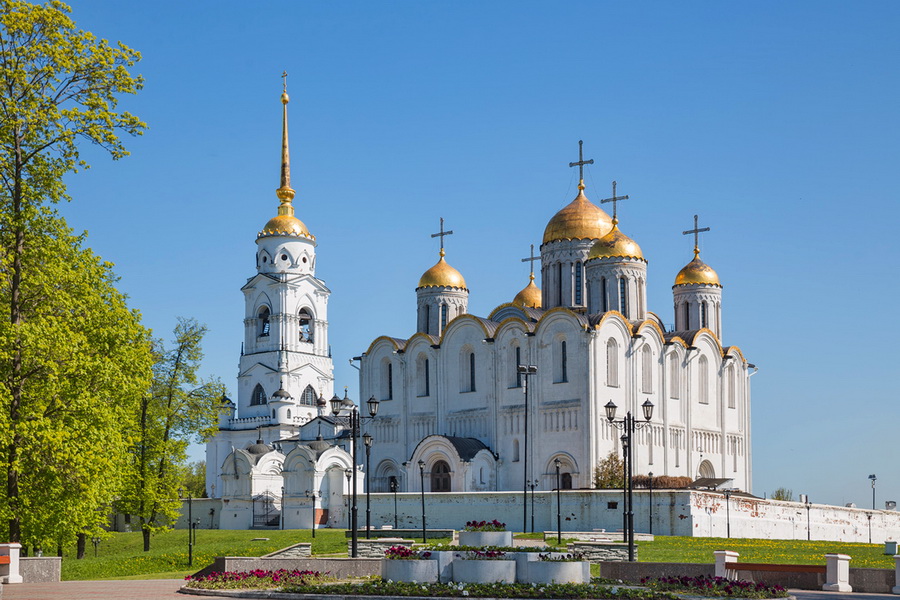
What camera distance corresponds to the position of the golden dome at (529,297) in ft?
213

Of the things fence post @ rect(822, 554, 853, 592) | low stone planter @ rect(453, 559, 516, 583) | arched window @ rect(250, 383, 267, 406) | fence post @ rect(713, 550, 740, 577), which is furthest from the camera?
arched window @ rect(250, 383, 267, 406)

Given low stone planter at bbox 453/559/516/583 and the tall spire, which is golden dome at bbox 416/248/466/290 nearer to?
the tall spire

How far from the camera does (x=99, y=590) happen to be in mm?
19938

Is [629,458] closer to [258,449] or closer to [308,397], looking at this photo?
[258,449]

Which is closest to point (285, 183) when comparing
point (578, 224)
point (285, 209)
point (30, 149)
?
point (285, 209)

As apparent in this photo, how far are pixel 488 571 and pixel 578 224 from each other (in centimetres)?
3932

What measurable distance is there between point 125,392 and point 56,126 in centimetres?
586

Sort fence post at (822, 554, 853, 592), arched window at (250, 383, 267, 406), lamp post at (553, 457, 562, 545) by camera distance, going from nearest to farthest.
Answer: fence post at (822, 554, 853, 592) → lamp post at (553, 457, 562, 545) → arched window at (250, 383, 267, 406)

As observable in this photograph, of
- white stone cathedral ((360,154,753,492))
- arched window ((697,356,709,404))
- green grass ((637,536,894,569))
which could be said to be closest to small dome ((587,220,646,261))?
white stone cathedral ((360,154,753,492))

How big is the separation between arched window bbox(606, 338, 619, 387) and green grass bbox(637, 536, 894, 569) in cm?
1602

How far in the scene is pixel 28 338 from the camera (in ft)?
75.1

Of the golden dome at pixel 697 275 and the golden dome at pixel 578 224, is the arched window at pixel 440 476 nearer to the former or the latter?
the golden dome at pixel 578 224

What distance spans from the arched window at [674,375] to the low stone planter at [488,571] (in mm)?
37648

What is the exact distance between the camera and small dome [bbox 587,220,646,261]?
53.8 metres
